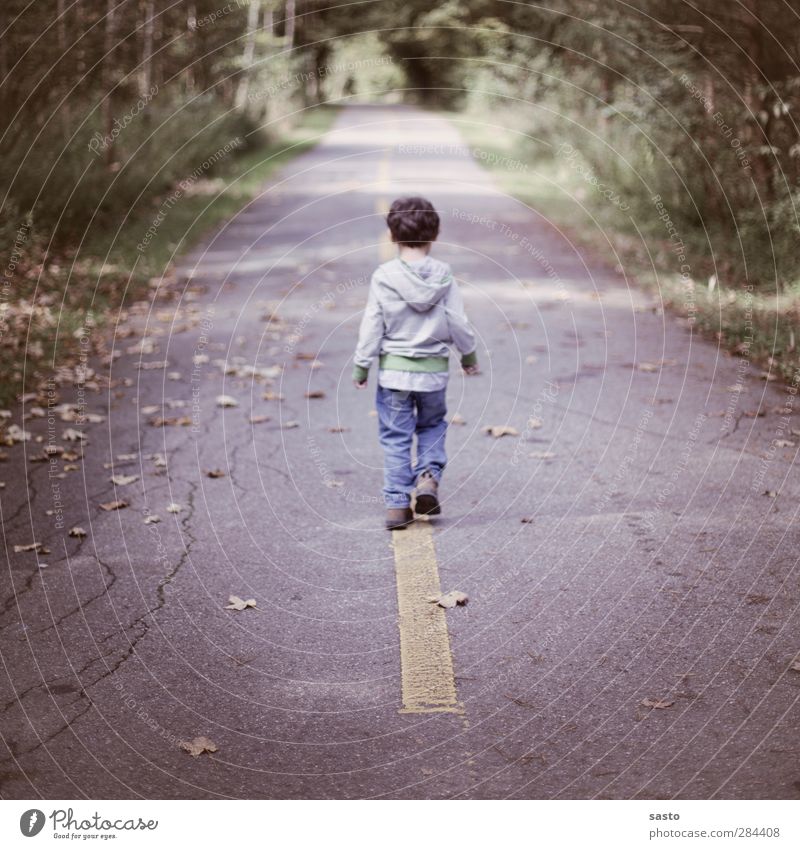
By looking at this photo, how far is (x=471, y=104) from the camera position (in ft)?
144

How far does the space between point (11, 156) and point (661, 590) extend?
10.6 m

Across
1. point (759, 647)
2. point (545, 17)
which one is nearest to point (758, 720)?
point (759, 647)

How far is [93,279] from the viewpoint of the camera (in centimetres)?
1193

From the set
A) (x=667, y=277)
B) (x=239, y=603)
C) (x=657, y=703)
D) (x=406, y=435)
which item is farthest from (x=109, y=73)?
(x=657, y=703)

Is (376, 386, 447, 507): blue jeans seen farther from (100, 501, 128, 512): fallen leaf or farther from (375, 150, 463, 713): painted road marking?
(100, 501, 128, 512): fallen leaf

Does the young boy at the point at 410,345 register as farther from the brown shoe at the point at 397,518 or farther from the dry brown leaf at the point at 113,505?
the dry brown leaf at the point at 113,505

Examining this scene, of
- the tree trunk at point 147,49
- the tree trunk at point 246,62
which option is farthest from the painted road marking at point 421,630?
the tree trunk at point 246,62

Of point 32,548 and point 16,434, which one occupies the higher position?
point 16,434

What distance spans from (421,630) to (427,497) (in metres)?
1.26

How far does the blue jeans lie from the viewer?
5.23 m

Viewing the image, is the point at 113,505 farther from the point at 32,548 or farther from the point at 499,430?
the point at 499,430

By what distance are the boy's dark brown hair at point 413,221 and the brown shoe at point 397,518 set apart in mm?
1292

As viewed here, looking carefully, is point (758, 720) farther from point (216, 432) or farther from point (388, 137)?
point (388, 137)
